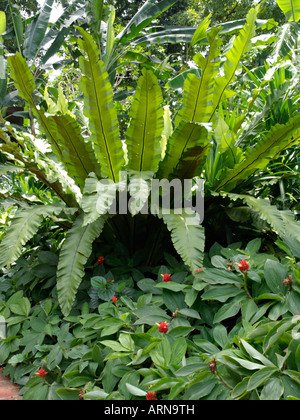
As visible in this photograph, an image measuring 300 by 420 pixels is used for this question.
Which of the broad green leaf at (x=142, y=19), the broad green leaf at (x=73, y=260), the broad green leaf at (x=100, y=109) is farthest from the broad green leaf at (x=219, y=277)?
the broad green leaf at (x=142, y=19)

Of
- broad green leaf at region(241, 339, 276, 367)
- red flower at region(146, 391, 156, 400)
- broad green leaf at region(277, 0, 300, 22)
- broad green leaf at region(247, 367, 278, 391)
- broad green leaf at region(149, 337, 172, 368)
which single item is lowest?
red flower at region(146, 391, 156, 400)

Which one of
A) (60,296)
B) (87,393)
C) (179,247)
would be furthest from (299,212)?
(87,393)

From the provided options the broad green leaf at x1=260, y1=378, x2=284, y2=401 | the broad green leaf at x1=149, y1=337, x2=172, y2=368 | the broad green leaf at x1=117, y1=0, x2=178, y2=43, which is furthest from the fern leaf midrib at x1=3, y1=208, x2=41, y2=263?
the broad green leaf at x1=117, y1=0, x2=178, y2=43

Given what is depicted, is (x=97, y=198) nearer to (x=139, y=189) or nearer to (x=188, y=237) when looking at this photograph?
(x=139, y=189)

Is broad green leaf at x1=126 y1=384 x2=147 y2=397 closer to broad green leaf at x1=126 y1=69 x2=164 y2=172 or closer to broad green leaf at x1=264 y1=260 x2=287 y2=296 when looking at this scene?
broad green leaf at x1=264 y1=260 x2=287 y2=296

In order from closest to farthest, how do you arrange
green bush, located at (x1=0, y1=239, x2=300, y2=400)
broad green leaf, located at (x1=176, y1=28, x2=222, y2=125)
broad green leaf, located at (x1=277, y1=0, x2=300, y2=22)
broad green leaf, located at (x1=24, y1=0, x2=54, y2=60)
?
green bush, located at (x1=0, y1=239, x2=300, y2=400), broad green leaf, located at (x1=176, y1=28, x2=222, y2=125), broad green leaf, located at (x1=277, y1=0, x2=300, y2=22), broad green leaf, located at (x1=24, y1=0, x2=54, y2=60)

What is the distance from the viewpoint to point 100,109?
1.82 metres

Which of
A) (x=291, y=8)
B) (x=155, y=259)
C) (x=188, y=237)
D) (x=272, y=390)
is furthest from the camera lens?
(x=291, y=8)

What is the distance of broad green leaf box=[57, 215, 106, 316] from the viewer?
159 cm

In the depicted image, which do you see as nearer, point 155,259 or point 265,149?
point 265,149

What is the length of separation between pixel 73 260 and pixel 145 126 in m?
0.75

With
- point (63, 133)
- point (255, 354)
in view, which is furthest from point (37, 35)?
point (255, 354)

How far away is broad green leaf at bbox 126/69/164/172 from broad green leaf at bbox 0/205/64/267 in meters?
0.50
